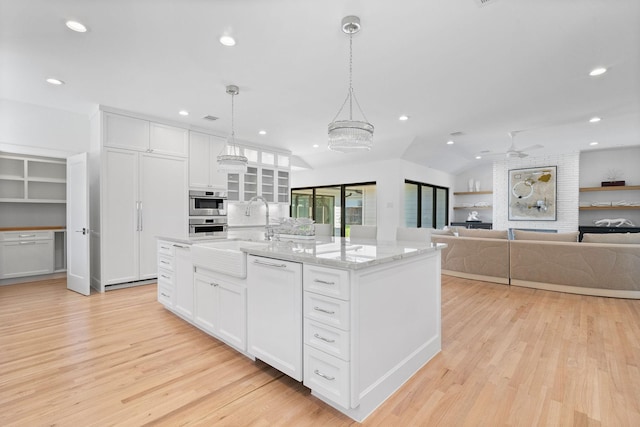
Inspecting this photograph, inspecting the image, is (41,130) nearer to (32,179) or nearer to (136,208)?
(32,179)

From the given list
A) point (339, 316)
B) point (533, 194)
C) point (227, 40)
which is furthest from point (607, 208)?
point (227, 40)

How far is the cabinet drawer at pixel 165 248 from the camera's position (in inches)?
125

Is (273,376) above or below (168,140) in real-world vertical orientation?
below

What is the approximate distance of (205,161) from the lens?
5398 mm

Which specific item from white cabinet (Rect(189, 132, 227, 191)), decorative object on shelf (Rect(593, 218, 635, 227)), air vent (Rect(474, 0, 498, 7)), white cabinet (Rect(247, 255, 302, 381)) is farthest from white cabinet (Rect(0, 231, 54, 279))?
decorative object on shelf (Rect(593, 218, 635, 227))

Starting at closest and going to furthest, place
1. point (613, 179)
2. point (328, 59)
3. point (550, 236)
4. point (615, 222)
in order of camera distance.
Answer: point (328, 59)
point (550, 236)
point (615, 222)
point (613, 179)

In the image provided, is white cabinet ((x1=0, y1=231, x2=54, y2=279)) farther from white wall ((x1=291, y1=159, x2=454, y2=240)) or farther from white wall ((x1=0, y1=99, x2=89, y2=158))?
white wall ((x1=291, y1=159, x2=454, y2=240))

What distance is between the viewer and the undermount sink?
219 centimetres

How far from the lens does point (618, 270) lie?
3816 millimetres

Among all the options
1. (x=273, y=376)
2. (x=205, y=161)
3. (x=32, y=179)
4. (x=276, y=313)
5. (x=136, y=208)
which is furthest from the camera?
(x=205, y=161)

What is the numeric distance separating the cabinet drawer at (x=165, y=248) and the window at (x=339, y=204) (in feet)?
16.1

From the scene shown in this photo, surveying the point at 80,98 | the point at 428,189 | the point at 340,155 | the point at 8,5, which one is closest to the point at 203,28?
the point at 8,5

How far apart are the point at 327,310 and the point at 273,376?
78 centimetres

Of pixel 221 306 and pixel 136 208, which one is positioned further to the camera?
pixel 136 208
